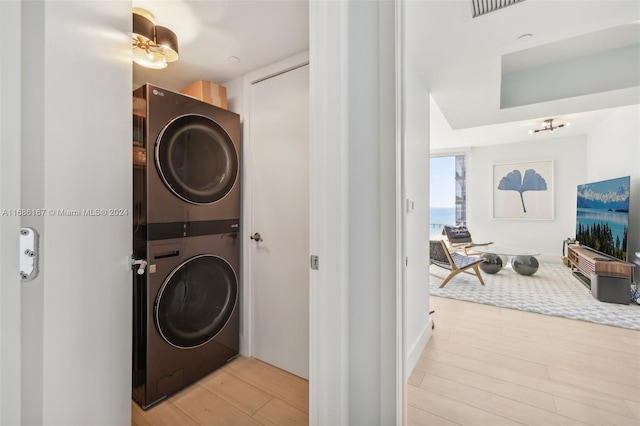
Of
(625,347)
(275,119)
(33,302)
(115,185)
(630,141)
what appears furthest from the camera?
(630,141)

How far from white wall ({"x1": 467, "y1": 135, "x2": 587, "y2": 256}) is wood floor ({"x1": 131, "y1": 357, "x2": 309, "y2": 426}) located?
229 inches

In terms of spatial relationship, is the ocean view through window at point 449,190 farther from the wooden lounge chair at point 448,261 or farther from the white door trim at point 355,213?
the white door trim at point 355,213

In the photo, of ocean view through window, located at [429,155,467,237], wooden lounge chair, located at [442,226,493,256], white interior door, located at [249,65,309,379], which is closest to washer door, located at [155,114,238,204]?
white interior door, located at [249,65,309,379]

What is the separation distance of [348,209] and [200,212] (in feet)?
3.75

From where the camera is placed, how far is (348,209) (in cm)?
106

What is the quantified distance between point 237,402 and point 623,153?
548 cm

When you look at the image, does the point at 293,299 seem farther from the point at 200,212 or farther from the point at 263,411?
the point at 200,212

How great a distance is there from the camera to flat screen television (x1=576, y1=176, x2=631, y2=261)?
131 inches

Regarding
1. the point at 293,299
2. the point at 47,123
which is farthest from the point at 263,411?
the point at 47,123

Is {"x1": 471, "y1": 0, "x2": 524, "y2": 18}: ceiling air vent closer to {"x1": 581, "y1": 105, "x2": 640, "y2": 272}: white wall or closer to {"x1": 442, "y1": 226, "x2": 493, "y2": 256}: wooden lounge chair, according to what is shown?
{"x1": 581, "y1": 105, "x2": 640, "y2": 272}: white wall

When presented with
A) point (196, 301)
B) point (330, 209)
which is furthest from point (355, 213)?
point (196, 301)

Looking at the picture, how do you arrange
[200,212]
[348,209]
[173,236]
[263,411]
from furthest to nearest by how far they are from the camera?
[200,212] < [173,236] < [263,411] < [348,209]

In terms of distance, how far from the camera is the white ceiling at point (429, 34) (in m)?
1.43

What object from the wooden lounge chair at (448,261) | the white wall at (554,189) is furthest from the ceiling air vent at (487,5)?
the white wall at (554,189)
